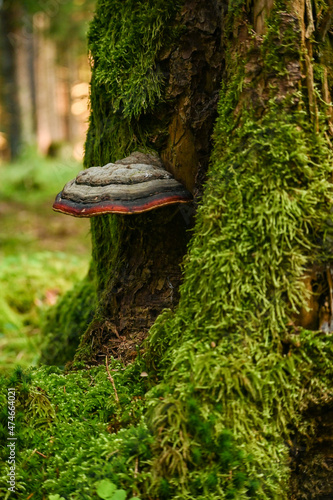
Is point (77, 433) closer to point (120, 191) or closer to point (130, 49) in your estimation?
point (120, 191)

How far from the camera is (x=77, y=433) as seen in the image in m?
1.98

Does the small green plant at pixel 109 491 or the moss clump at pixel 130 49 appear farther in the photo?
the moss clump at pixel 130 49

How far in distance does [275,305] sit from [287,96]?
3.00 feet

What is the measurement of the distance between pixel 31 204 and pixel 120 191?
1053 cm

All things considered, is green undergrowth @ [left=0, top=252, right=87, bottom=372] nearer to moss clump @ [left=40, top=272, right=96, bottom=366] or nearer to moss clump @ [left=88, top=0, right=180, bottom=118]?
moss clump @ [left=40, top=272, right=96, bottom=366]

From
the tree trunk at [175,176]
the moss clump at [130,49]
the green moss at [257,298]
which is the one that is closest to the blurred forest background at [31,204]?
the moss clump at [130,49]

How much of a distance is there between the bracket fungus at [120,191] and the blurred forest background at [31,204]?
4.06 ft

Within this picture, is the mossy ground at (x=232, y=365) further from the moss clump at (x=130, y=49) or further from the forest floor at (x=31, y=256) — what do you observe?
the forest floor at (x=31, y=256)

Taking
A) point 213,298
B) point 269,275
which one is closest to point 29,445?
point 213,298

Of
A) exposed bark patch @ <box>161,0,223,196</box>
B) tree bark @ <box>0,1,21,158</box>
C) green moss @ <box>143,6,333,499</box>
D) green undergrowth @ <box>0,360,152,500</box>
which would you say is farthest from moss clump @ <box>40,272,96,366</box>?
tree bark @ <box>0,1,21,158</box>

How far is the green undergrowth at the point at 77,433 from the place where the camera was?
1.72 metres

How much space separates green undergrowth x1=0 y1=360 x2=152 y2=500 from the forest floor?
4.80 feet

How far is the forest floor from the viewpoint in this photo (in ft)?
17.0

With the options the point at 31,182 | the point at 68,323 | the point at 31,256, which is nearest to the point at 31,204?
the point at 31,182
